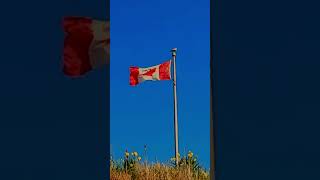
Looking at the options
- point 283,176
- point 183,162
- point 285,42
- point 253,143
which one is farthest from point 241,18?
point 183,162

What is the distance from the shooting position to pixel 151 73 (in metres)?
11.6

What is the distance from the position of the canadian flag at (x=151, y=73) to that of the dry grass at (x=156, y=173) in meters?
2.65

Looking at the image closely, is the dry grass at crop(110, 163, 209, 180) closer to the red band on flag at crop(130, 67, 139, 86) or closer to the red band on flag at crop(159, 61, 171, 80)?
the red band on flag at crop(130, 67, 139, 86)

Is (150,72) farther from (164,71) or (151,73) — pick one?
(164,71)
